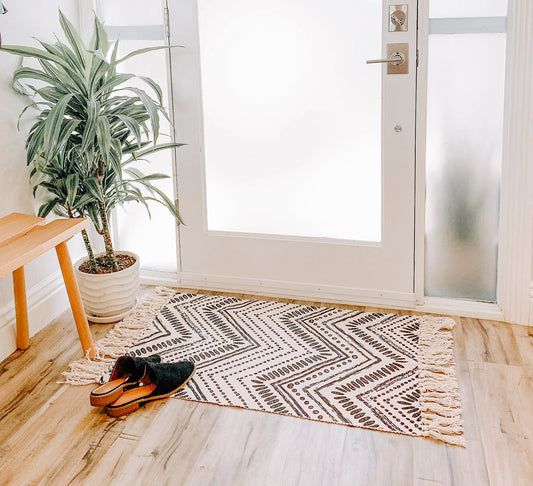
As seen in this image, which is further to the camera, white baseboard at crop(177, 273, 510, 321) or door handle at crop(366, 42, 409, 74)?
white baseboard at crop(177, 273, 510, 321)

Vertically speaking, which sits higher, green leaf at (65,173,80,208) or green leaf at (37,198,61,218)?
green leaf at (65,173,80,208)

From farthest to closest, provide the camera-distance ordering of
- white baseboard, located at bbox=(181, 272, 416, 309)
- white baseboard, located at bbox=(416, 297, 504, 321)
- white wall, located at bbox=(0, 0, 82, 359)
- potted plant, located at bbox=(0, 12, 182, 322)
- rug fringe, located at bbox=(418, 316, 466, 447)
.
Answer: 1. white baseboard, located at bbox=(181, 272, 416, 309)
2. white baseboard, located at bbox=(416, 297, 504, 321)
3. white wall, located at bbox=(0, 0, 82, 359)
4. potted plant, located at bbox=(0, 12, 182, 322)
5. rug fringe, located at bbox=(418, 316, 466, 447)

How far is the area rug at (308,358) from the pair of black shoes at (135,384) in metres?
0.05

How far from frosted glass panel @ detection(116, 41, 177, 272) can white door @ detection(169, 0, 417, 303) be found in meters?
0.10

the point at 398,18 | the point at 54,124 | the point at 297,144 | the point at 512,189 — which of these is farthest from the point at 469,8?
the point at 54,124

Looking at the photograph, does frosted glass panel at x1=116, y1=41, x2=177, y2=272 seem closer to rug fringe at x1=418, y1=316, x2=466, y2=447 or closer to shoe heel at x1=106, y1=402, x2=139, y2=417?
shoe heel at x1=106, y1=402, x2=139, y2=417

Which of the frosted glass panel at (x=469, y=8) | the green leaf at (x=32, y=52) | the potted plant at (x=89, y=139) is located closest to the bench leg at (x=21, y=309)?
the potted plant at (x=89, y=139)

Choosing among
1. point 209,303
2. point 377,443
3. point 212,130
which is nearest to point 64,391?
point 209,303

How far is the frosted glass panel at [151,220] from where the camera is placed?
300 centimetres

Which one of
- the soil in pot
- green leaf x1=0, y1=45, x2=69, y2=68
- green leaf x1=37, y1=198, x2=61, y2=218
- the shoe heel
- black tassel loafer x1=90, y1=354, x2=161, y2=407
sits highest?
green leaf x1=0, y1=45, x2=69, y2=68

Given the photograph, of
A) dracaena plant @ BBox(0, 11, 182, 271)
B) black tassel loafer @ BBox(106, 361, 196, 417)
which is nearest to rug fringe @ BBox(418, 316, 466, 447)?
black tassel loafer @ BBox(106, 361, 196, 417)

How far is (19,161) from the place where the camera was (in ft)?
8.68

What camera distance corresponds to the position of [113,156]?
2.51 meters

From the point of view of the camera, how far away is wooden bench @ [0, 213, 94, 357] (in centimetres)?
216
